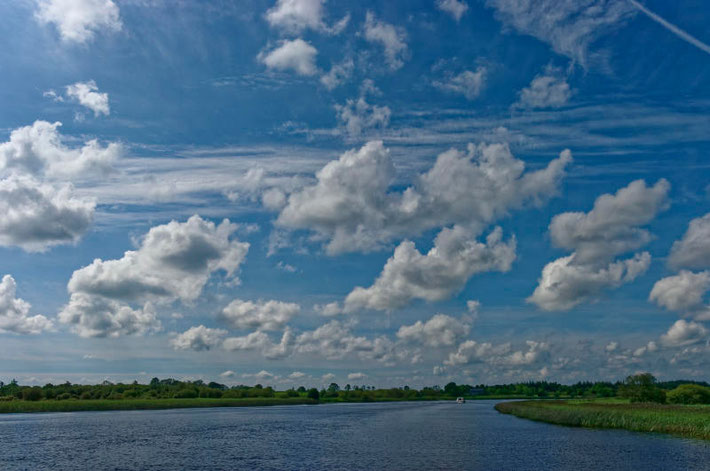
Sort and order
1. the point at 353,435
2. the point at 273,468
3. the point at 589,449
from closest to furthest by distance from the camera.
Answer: the point at 273,468 < the point at 589,449 < the point at 353,435

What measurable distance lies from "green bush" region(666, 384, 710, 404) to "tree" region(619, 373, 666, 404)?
135 inches

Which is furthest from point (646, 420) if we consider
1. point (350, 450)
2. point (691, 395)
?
point (691, 395)

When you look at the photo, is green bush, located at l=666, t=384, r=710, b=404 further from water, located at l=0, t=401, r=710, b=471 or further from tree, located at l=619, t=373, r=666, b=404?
water, located at l=0, t=401, r=710, b=471

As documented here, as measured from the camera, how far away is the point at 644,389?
144 metres

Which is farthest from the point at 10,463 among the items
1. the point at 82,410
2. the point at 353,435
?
the point at 82,410

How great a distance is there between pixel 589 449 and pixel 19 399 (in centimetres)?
17486

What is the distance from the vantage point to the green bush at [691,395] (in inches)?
5246

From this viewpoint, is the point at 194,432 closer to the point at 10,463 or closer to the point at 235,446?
the point at 235,446

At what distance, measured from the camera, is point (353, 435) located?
93000 mm

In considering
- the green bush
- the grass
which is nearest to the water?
the grass

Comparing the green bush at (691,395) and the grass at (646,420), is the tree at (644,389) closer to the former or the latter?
the green bush at (691,395)

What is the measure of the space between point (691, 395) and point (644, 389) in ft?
37.6

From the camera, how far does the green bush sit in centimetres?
13325

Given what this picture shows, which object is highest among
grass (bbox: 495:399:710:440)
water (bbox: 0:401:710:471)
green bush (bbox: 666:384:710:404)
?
green bush (bbox: 666:384:710:404)
